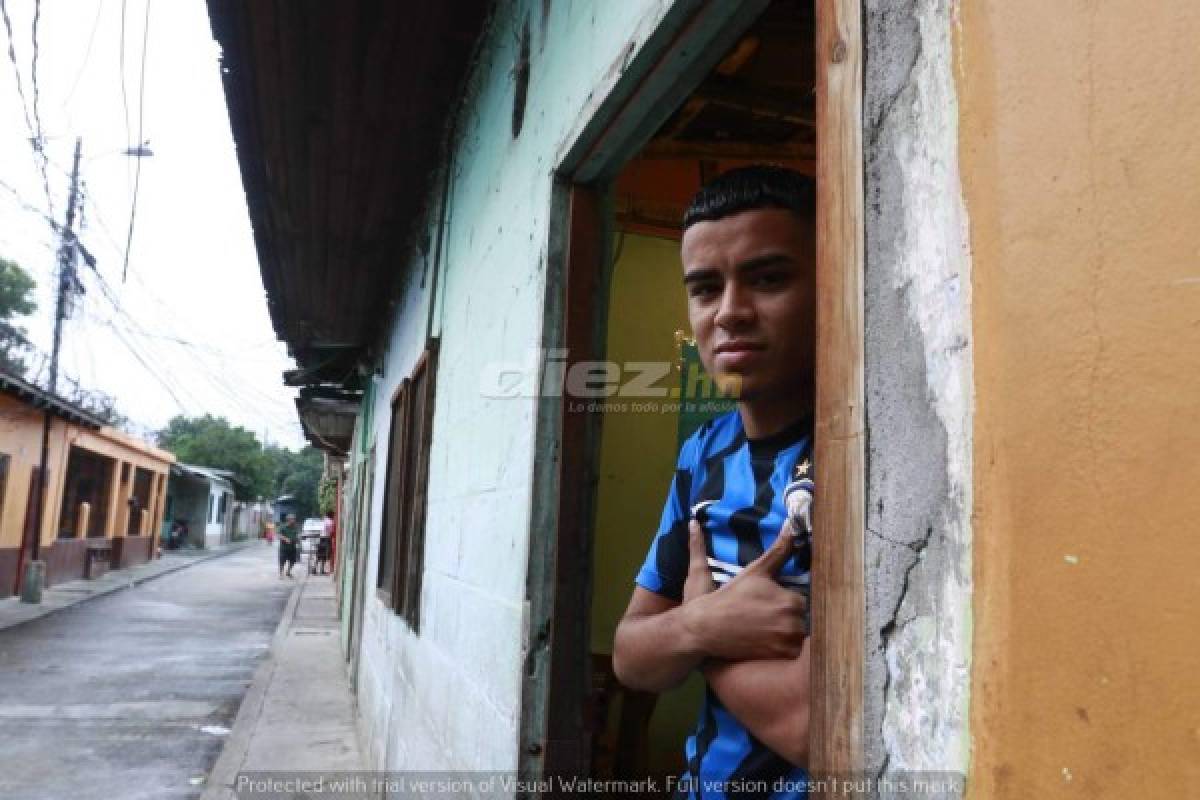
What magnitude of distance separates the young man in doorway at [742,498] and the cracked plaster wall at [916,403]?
30cm

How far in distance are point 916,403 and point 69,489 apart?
24764 mm

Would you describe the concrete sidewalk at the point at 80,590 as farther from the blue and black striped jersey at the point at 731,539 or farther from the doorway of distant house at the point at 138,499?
the blue and black striped jersey at the point at 731,539

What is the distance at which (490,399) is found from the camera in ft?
9.00

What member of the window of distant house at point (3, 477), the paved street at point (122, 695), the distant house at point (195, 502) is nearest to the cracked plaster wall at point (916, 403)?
the paved street at point (122, 695)

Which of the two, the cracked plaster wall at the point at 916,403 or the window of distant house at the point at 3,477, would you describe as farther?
the window of distant house at the point at 3,477

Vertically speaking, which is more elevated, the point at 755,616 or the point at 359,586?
the point at 755,616

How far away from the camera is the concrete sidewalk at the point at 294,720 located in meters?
5.68

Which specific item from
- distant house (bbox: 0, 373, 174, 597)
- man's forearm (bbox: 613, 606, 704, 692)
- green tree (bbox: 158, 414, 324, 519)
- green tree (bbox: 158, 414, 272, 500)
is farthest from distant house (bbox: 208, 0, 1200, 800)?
green tree (bbox: 158, 414, 272, 500)

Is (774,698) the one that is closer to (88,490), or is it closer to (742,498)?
(742,498)

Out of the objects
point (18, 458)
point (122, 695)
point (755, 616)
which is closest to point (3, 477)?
point (18, 458)

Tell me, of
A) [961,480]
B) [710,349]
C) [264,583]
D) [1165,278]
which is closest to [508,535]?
[710,349]

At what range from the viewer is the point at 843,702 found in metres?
0.85

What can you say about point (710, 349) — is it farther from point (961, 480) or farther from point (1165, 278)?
point (1165, 278)

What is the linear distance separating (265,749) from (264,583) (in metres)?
17.5
